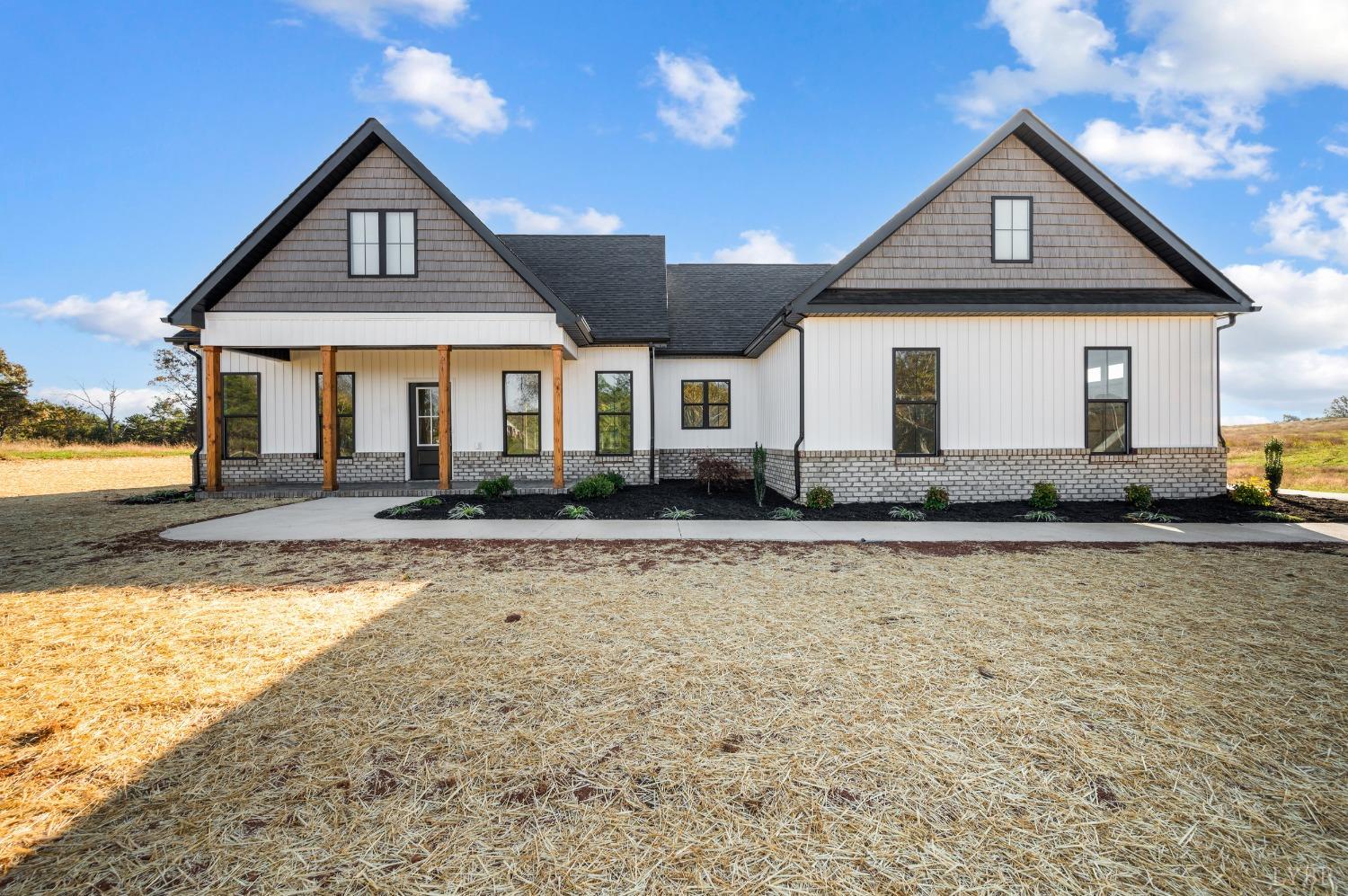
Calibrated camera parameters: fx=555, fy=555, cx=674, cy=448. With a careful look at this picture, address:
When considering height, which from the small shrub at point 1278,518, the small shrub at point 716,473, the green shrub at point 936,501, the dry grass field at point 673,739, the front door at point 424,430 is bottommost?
the dry grass field at point 673,739

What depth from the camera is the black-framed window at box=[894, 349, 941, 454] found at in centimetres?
1077

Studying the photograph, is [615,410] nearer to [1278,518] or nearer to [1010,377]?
[1010,377]

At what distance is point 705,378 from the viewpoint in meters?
15.8

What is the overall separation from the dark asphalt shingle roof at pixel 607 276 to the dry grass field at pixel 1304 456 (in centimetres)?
1366

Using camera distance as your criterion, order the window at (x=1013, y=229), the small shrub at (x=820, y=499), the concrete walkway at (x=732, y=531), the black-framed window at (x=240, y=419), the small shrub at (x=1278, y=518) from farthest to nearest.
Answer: the black-framed window at (x=240, y=419), the window at (x=1013, y=229), the small shrub at (x=820, y=499), the small shrub at (x=1278, y=518), the concrete walkway at (x=732, y=531)

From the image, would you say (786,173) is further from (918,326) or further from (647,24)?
(918,326)

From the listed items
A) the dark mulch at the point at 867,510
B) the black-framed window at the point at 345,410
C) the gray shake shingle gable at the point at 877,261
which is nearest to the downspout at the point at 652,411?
the gray shake shingle gable at the point at 877,261

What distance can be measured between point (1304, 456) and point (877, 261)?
20031 millimetres

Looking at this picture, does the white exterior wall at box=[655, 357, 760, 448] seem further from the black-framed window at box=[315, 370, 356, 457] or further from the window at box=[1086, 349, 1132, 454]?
the black-framed window at box=[315, 370, 356, 457]

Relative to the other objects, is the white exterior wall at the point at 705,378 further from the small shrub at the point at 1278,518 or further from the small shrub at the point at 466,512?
the small shrub at the point at 1278,518

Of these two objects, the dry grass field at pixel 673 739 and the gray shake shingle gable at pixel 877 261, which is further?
the gray shake shingle gable at pixel 877 261

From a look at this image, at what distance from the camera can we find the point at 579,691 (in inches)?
123

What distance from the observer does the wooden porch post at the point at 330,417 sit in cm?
1190

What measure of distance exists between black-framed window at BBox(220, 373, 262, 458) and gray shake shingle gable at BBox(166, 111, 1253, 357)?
90.0 inches
